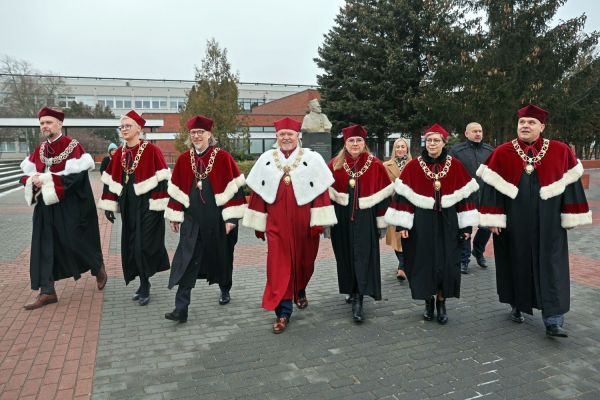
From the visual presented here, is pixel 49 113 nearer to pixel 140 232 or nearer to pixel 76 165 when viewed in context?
pixel 76 165

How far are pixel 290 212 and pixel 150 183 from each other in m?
1.83

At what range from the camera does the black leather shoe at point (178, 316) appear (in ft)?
15.8

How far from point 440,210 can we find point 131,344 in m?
3.33

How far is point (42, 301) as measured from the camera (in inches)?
211

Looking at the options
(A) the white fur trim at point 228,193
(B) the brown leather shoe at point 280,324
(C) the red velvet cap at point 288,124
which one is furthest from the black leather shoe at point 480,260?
(A) the white fur trim at point 228,193

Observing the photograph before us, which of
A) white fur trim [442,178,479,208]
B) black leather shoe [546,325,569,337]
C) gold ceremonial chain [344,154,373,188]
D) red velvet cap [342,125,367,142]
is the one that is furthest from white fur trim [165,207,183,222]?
black leather shoe [546,325,569,337]

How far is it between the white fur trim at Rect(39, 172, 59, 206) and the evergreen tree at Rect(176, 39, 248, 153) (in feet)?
44.3

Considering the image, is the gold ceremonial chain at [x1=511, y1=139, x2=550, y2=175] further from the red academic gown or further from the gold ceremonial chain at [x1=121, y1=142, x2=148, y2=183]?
the gold ceremonial chain at [x1=121, y1=142, x2=148, y2=183]

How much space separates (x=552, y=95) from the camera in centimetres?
1519

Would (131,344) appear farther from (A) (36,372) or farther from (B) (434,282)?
(B) (434,282)

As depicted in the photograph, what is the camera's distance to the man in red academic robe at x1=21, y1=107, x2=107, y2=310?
5.35m

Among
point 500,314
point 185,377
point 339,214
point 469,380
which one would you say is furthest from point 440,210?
point 185,377

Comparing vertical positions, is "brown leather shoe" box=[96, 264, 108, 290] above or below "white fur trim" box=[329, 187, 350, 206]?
below

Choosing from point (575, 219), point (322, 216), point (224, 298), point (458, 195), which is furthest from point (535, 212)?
point (224, 298)
